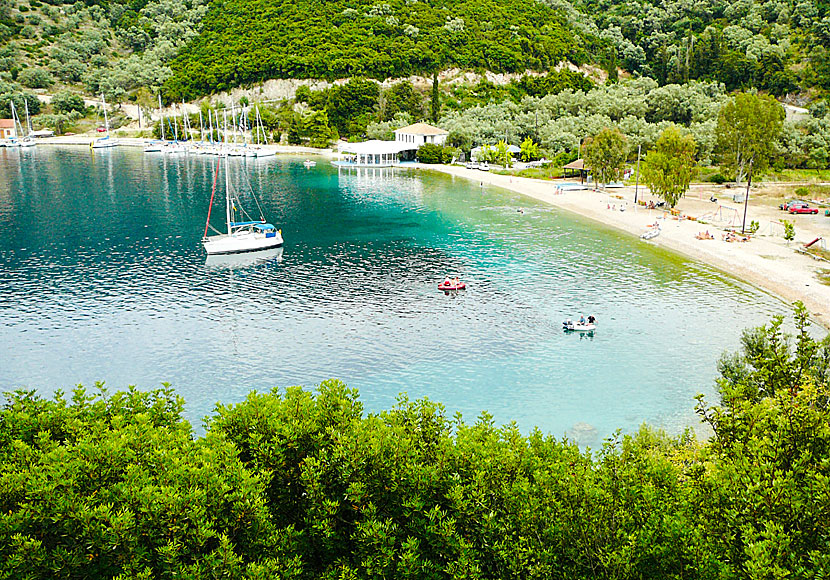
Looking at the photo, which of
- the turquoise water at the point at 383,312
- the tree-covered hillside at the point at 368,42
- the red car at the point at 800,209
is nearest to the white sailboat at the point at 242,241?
the turquoise water at the point at 383,312

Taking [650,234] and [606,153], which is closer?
[650,234]

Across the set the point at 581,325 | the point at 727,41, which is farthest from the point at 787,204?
the point at 727,41

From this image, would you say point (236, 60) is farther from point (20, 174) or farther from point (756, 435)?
point (756, 435)

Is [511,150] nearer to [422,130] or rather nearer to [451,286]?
[422,130]

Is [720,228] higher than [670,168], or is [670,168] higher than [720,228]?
[670,168]

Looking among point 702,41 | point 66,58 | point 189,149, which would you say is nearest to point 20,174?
point 189,149

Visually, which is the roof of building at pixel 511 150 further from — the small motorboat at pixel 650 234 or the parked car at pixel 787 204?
the small motorboat at pixel 650 234

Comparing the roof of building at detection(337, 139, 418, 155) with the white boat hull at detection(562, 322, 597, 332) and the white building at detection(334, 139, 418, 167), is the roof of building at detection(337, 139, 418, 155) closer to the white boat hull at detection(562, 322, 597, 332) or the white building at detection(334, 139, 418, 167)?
the white building at detection(334, 139, 418, 167)
